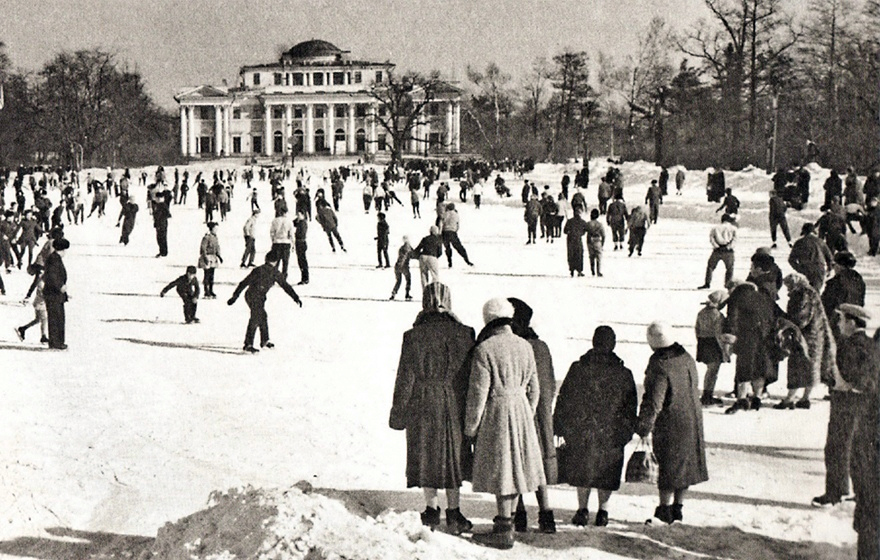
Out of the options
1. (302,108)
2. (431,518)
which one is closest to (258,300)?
(431,518)

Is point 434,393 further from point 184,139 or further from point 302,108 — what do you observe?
point 302,108

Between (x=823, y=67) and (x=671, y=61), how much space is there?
1.13 metres

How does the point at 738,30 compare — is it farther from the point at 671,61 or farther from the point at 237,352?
the point at 237,352

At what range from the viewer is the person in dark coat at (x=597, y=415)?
5.00 metres

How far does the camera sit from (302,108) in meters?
20.9

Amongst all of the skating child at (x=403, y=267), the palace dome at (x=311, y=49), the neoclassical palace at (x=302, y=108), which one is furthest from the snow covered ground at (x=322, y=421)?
the palace dome at (x=311, y=49)

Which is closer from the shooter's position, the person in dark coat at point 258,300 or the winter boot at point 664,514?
the winter boot at point 664,514

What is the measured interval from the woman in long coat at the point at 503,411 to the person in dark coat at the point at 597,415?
228 mm

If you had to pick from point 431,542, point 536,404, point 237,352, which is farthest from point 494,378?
point 237,352

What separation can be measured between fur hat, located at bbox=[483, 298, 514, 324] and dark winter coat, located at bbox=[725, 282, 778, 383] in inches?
100

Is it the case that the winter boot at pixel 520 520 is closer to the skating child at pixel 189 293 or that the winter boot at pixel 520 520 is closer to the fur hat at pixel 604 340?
the fur hat at pixel 604 340

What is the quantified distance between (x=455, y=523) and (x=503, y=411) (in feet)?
2.63

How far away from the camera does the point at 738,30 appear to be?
6945mm

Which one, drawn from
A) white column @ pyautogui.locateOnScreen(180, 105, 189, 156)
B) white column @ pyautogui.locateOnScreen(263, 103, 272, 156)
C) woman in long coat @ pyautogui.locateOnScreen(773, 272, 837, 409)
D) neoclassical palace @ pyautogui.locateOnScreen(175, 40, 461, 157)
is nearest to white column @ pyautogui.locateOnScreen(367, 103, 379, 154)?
neoclassical palace @ pyautogui.locateOnScreen(175, 40, 461, 157)
